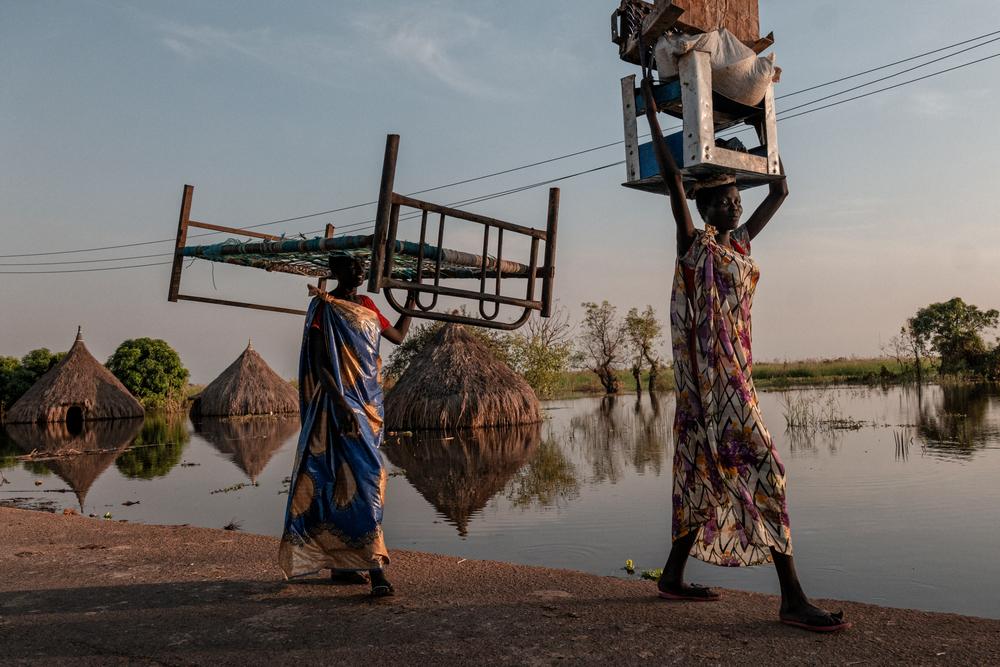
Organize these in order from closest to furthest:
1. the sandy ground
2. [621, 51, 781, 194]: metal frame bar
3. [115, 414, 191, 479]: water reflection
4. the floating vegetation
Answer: the sandy ground
[621, 51, 781, 194]: metal frame bar
the floating vegetation
[115, 414, 191, 479]: water reflection

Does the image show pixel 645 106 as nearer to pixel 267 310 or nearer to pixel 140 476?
pixel 267 310

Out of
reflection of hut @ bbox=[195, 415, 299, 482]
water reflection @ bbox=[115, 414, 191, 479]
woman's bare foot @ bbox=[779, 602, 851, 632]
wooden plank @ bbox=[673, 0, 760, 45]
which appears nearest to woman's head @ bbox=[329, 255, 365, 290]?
wooden plank @ bbox=[673, 0, 760, 45]

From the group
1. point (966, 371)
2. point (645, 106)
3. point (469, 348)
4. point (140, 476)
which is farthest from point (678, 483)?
point (966, 371)

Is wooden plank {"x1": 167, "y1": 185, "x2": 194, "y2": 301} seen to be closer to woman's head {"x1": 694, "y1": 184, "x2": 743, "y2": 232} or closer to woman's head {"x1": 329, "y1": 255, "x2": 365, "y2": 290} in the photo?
woman's head {"x1": 329, "y1": 255, "x2": 365, "y2": 290}

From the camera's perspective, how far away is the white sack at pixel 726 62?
3.15 meters

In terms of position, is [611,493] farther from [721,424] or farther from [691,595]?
[721,424]

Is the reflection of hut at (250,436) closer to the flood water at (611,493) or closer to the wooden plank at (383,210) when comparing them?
the flood water at (611,493)

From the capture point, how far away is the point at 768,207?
3465 millimetres

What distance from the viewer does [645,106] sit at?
11.0ft

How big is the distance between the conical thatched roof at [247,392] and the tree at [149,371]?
13.1ft

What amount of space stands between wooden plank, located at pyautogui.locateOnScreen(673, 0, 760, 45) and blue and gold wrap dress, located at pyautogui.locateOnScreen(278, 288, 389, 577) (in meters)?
1.98

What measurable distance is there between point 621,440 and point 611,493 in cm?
531

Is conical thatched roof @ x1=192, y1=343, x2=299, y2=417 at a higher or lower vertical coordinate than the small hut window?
higher

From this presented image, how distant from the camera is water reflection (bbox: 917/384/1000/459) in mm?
10964
